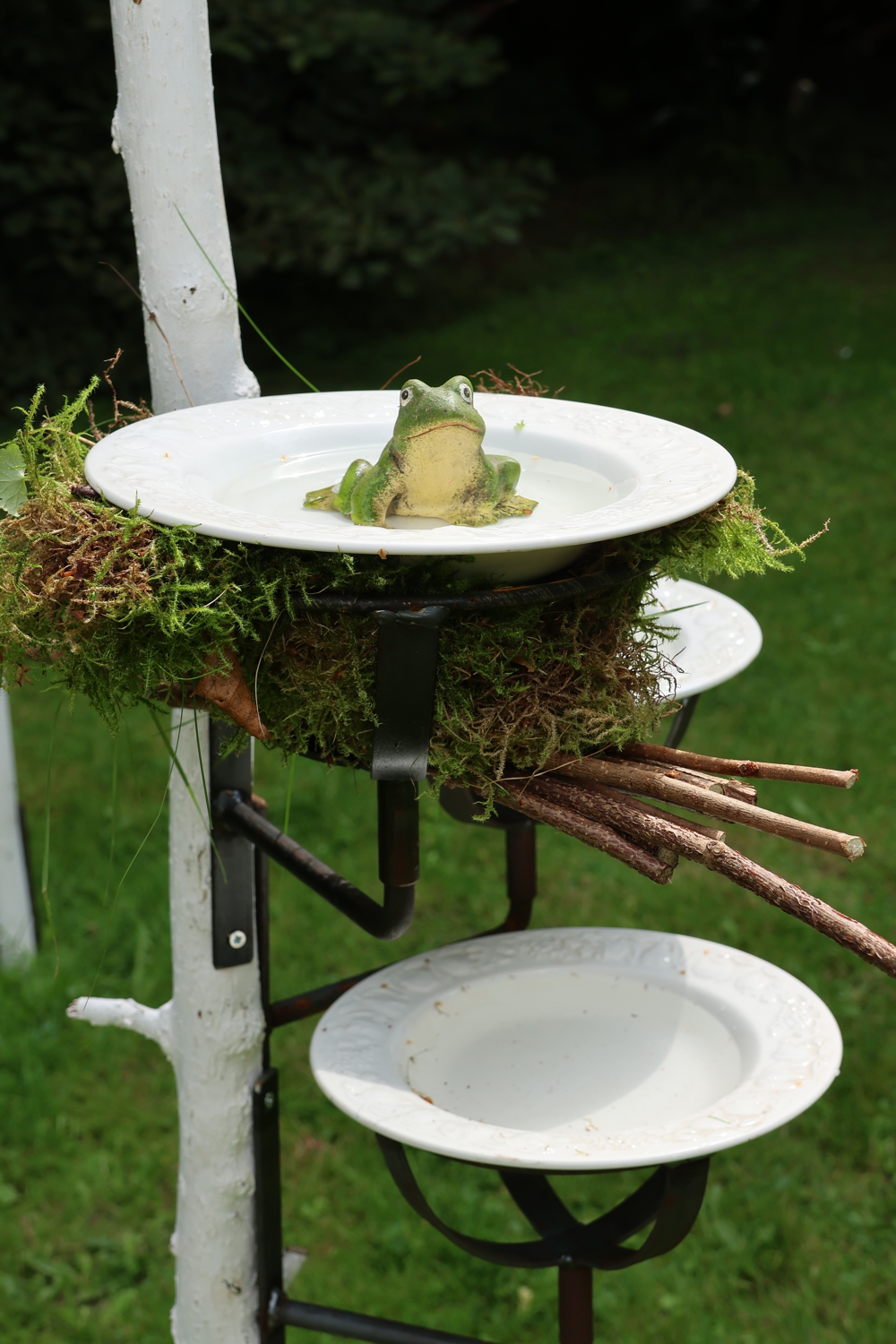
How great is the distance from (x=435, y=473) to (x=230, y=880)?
27.1 inches

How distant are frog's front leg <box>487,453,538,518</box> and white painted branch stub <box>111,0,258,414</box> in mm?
471

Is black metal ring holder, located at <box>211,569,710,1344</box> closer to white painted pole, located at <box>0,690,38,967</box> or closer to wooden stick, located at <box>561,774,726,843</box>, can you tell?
wooden stick, located at <box>561,774,726,843</box>

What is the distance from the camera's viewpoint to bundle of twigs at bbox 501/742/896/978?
1152 mm

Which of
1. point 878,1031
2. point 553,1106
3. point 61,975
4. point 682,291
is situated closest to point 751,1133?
point 553,1106

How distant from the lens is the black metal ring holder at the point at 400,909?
122 cm

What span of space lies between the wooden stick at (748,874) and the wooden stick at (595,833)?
0.8 inches

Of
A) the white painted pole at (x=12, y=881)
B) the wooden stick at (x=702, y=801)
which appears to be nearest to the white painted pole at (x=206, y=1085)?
the wooden stick at (x=702, y=801)

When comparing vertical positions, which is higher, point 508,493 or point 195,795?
point 508,493

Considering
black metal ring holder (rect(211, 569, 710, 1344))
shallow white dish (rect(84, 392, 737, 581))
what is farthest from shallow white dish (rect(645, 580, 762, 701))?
shallow white dish (rect(84, 392, 737, 581))

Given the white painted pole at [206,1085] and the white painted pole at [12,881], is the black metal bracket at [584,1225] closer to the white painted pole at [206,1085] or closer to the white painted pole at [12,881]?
the white painted pole at [206,1085]

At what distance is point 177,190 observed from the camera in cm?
159

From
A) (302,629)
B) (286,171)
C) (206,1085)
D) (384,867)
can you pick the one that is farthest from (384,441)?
(286,171)

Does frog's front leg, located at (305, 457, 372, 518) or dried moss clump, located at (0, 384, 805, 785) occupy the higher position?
frog's front leg, located at (305, 457, 372, 518)

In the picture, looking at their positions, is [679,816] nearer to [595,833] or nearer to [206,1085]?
[595,833]
